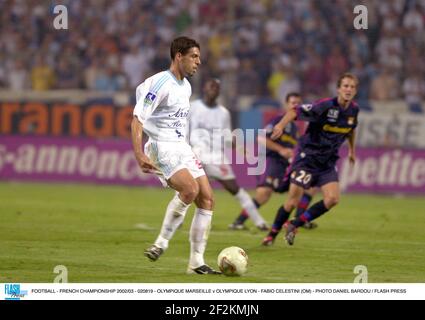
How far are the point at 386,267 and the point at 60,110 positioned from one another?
41.7 feet

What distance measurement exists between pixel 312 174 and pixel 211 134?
115 inches

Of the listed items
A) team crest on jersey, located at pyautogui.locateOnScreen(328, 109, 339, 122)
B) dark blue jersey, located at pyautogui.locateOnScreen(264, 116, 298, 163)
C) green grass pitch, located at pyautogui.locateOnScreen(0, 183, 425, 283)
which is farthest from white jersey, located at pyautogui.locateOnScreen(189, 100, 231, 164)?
team crest on jersey, located at pyautogui.locateOnScreen(328, 109, 339, 122)

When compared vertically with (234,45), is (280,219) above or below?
below

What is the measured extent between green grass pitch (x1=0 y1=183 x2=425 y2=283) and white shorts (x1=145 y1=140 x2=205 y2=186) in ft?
3.38

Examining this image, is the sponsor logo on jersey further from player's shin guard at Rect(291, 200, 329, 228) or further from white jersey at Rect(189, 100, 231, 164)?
white jersey at Rect(189, 100, 231, 164)

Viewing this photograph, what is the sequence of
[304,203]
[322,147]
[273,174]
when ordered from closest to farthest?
[322,147] → [304,203] → [273,174]

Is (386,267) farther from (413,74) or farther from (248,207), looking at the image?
(413,74)

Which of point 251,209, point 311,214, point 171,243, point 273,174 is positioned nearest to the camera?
point 311,214

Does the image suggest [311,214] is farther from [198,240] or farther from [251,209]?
[198,240]

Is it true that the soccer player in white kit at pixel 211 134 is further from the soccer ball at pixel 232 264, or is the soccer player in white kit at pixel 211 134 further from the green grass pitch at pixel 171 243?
the soccer ball at pixel 232 264

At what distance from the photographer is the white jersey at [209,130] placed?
14672 mm

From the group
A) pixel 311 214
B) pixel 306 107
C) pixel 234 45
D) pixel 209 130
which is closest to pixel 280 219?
pixel 311 214

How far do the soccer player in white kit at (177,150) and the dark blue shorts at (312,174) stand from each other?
253 centimetres

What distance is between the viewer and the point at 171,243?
1252 centimetres
